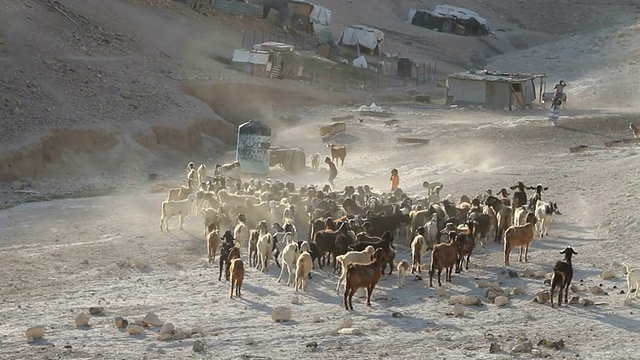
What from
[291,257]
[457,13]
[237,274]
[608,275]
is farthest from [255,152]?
[457,13]

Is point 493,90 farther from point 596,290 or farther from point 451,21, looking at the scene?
point 596,290

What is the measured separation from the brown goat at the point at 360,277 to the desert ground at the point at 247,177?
322mm

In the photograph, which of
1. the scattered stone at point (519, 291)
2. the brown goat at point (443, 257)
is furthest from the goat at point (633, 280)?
the brown goat at point (443, 257)

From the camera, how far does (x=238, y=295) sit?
22.4 metres

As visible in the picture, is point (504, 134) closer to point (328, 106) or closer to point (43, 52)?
point (328, 106)

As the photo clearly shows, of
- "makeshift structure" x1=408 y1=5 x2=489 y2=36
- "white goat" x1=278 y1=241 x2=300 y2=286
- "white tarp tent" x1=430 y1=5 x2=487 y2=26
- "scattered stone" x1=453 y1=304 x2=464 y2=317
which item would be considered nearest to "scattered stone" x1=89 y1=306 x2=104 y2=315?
"white goat" x1=278 y1=241 x2=300 y2=286

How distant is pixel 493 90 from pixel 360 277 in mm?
31854

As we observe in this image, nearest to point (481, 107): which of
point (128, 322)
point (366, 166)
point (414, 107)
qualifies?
point (414, 107)

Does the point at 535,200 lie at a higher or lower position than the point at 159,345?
higher

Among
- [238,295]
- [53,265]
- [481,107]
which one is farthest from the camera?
[481,107]

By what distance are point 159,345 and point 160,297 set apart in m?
3.62

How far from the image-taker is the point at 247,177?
124ft

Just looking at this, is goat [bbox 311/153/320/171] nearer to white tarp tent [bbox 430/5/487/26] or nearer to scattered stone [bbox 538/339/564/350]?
scattered stone [bbox 538/339/564/350]

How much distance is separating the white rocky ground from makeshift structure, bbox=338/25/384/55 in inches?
1162
